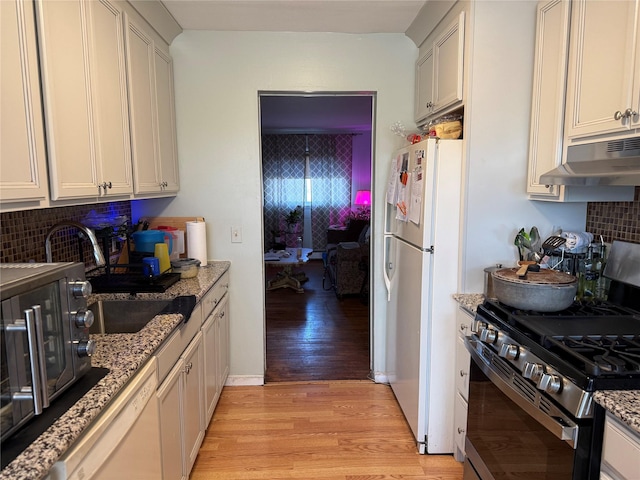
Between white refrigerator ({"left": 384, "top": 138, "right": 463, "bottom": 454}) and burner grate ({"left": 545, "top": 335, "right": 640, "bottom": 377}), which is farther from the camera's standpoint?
white refrigerator ({"left": 384, "top": 138, "right": 463, "bottom": 454})

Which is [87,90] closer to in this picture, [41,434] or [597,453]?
[41,434]

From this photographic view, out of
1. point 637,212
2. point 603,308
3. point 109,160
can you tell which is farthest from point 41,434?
point 637,212

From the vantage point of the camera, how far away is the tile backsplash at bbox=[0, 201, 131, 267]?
1.67 meters

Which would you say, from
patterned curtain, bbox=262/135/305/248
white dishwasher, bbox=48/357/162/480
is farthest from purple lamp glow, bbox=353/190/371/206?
white dishwasher, bbox=48/357/162/480

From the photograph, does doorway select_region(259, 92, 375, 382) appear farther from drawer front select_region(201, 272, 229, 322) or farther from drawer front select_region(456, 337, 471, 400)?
drawer front select_region(456, 337, 471, 400)

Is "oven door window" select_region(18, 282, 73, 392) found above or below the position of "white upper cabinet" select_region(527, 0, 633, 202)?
below

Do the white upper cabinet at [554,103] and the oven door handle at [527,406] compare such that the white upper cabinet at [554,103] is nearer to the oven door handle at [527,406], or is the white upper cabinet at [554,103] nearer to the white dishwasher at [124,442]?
the oven door handle at [527,406]

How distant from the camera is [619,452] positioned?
1.08 meters

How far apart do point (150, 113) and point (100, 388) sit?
66.7 inches

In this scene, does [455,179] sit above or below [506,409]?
above

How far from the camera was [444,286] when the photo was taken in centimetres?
212

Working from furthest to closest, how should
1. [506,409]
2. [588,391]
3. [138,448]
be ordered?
[506,409] < [138,448] < [588,391]

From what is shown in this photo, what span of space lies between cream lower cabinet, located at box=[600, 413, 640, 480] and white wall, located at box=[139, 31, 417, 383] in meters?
1.95

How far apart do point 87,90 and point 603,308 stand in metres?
2.29
